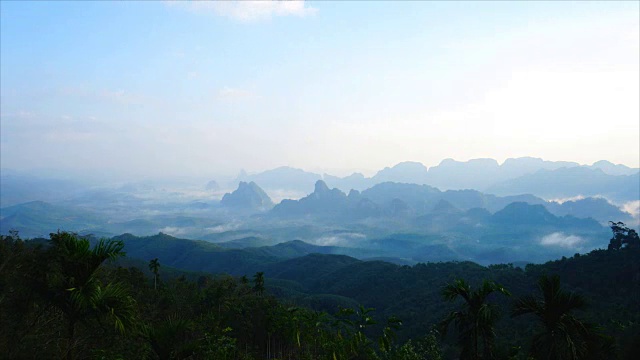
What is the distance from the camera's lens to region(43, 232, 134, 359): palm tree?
1166 centimetres

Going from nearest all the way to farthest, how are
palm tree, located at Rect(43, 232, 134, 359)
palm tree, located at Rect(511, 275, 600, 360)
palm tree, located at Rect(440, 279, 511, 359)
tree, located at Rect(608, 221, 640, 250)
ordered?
palm tree, located at Rect(43, 232, 134, 359) → palm tree, located at Rect(511, 275, 600, 360) → palm tree, located at Rect(440, 279, 511, 359) → tree, located at Rect(608, 221, 640, 250)

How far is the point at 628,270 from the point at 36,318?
388ft

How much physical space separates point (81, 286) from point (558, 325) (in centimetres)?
1862

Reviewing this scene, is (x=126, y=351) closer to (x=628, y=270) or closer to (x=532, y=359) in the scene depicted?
(x=532, y=359)

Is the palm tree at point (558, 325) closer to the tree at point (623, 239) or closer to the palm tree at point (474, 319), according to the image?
the palm tree at point (474, 319)

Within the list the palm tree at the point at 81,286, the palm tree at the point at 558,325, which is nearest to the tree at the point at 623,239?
the palm tree at the point at 558,325

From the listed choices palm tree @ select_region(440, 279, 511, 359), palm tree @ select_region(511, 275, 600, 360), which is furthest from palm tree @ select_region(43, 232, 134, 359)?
palm tree @ select_region(511, 275, 600, 360)

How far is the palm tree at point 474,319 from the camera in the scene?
1822cm

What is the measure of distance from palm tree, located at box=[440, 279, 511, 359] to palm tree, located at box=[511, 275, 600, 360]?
1.71 metres

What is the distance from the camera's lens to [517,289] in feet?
340

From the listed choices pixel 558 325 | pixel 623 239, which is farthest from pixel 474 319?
pixel 623 239

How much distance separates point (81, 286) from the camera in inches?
462

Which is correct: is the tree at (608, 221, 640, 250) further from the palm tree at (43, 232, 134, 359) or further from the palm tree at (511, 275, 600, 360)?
the palm tree at (43, 232, 134, 359)

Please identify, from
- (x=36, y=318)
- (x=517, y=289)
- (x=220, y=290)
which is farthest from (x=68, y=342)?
(x=517, y=289)
